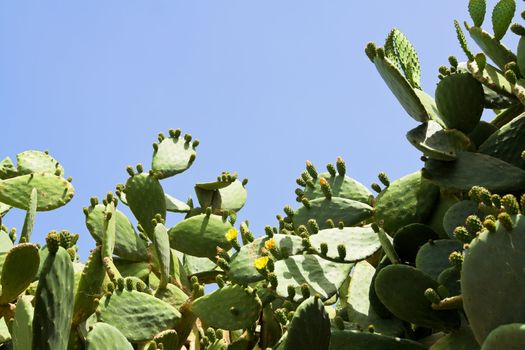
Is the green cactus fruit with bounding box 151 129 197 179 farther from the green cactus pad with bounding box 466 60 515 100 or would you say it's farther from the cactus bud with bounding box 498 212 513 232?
the cactus bud with bounding box 498 212 513 232

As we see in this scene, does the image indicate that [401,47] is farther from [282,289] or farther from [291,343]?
[291,343]

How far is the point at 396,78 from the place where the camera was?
203 centimetres

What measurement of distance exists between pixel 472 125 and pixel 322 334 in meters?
0.73

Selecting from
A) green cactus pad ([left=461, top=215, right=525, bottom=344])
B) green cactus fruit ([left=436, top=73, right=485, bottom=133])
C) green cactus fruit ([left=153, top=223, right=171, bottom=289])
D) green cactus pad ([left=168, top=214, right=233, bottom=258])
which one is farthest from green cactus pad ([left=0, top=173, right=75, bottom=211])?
green cactus pad ([left=461, top=215, right=525, bottom=344])

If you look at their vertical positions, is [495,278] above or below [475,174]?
below

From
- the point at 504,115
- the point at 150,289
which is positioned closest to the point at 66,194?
the point at 150,289

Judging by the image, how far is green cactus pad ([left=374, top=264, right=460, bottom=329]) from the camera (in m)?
1.62

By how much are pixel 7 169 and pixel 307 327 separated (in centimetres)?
238

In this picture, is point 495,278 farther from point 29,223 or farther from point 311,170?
point 29,223

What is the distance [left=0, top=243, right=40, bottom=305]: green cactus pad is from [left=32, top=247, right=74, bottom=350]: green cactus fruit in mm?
322

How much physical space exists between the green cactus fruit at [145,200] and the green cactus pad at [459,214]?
1.32m

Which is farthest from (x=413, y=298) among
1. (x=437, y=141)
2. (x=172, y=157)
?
(x=172, y=157)

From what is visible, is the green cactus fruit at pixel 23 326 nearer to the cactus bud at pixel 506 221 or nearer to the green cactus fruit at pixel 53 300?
the green cactus fruit at pixel 53 300

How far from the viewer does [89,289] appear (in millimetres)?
2211
